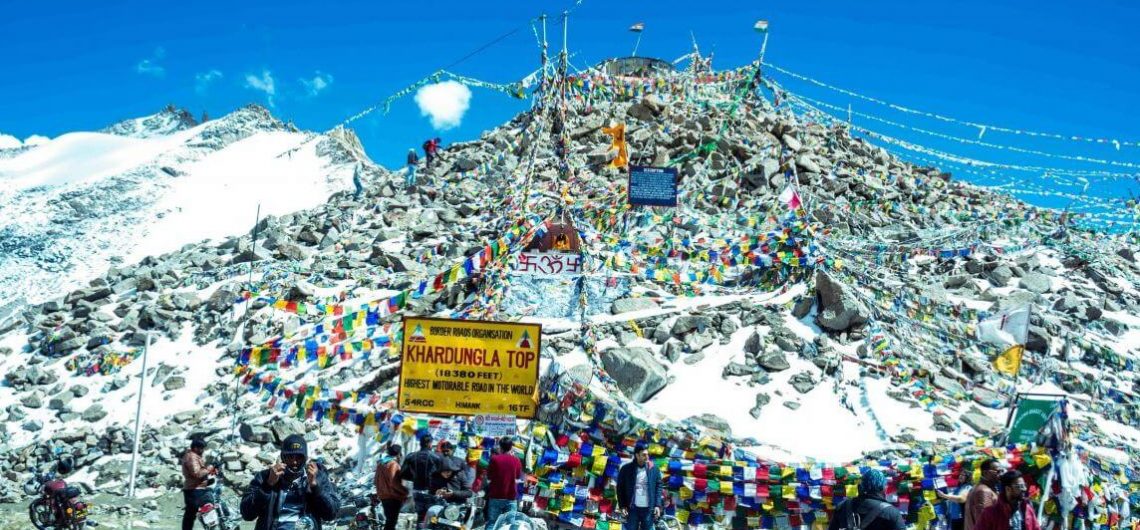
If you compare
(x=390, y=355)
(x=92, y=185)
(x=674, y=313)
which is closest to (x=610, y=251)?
(x=674, y=313)

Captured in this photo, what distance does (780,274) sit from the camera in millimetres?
20500

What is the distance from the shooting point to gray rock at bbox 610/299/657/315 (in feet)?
62.2

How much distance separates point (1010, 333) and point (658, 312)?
6.51 metres

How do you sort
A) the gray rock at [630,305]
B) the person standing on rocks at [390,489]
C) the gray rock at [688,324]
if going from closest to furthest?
the person standing on rocks at [390,489], the gray rock at [688,324], the gray rock at [630,305]

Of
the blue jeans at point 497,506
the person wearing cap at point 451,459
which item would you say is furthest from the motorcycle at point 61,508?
the blue jeans at point 497,506

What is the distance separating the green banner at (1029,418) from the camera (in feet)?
37.1

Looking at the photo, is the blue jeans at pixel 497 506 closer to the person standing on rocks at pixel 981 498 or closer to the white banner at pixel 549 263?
the person standing on rocks at pixel 981 498

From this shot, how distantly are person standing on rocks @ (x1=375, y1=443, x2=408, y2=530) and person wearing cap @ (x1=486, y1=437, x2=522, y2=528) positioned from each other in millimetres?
981

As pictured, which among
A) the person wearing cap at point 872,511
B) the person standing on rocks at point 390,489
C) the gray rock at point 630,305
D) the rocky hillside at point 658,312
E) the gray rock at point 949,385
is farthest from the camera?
the gray rock at point 630,305

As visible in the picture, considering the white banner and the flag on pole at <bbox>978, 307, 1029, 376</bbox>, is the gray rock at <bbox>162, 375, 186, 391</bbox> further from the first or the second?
the flag on pole at <bbox>978, 307, 1029, 376</bbox>

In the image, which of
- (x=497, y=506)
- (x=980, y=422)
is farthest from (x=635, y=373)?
(x=497, y=506)

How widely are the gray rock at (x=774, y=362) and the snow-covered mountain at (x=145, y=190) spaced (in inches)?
733

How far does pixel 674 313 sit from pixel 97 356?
1293cm

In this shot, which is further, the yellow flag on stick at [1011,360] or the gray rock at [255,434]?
the gray rock at [255,434]
